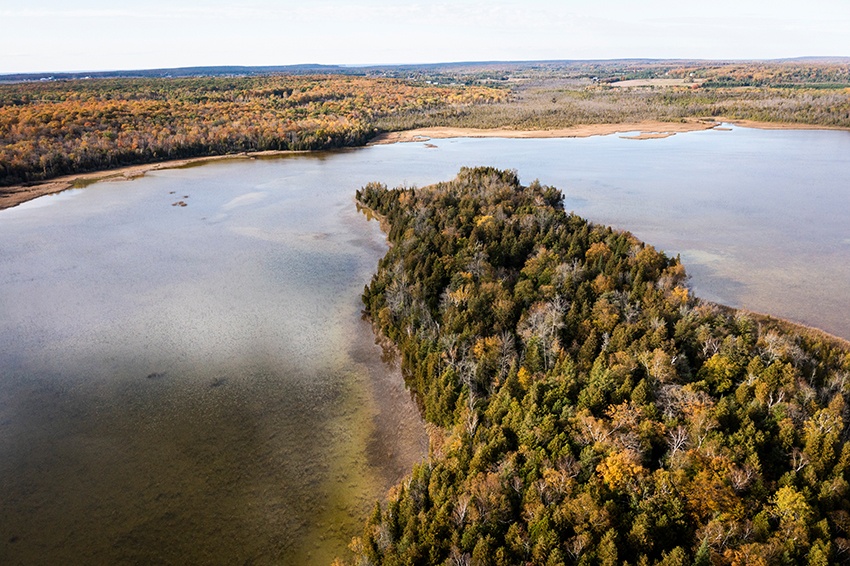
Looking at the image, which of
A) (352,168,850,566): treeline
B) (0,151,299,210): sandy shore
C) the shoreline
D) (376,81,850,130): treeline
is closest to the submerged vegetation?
(376,81,850,130): treeline

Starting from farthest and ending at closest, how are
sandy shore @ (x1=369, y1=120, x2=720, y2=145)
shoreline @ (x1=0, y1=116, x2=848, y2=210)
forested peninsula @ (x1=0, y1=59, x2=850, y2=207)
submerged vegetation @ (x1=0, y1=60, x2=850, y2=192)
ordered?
1. sandy shore @ (x1=369, y1=120, x2=720, y2=145)
2. shoreline @ (x1=0, y1=116, x2=848, y2=210)
3. submerged vegetation @ (x1=0, y1=60, x2=850, y2=192)
4. forested peninsula @ (x1=0, y1=59, x2=850, y2=207)

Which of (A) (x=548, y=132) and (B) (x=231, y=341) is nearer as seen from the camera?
(B) (x=231, y=341)

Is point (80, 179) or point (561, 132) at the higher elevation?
point (561, 132)

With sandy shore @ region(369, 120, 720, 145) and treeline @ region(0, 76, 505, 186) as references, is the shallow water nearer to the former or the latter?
treeline @ region(0, 76, 505, 186)

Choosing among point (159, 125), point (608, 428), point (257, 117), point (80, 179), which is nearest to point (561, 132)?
point (257, 117)

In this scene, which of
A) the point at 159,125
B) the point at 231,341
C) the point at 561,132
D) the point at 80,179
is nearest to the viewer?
the point at 231,341

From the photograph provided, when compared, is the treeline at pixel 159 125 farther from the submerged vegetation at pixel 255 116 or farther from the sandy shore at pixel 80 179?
the sandy shore at pixel 80 179

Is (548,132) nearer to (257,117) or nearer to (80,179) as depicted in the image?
(257,117)
